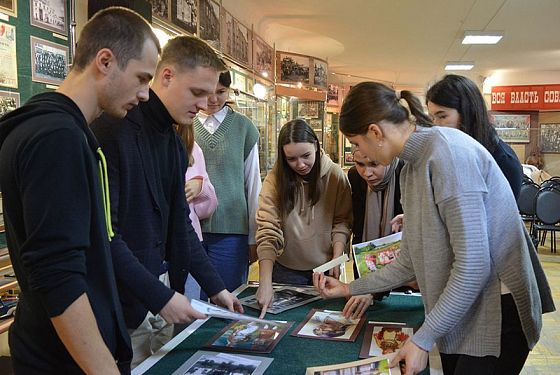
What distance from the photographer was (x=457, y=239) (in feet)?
3.98

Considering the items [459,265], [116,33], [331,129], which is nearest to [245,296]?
[459,265]

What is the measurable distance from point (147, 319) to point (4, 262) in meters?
0.88

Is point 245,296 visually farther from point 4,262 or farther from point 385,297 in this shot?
point 4,262

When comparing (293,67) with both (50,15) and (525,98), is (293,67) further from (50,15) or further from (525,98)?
(525,98)

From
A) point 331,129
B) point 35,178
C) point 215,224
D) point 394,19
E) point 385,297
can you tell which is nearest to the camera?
point 35,178

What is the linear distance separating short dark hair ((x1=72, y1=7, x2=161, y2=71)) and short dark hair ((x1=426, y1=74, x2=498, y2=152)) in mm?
1639

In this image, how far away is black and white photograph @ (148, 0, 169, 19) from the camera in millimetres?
3324

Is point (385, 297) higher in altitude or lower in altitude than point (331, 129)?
lower

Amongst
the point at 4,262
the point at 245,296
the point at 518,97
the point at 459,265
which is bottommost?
the point at 245,296

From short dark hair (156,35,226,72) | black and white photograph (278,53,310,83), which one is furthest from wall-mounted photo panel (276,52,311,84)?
short dark hair (156,35,226,72)

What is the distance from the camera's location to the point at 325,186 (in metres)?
2.25

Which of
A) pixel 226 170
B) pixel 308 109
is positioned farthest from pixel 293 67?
pixel 226 170

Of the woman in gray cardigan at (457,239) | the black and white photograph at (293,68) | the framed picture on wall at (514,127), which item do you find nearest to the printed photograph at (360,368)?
the woman in gray cardigan at (457,239)

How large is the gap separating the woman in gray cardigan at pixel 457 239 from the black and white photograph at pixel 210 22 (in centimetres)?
317
